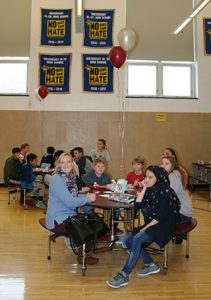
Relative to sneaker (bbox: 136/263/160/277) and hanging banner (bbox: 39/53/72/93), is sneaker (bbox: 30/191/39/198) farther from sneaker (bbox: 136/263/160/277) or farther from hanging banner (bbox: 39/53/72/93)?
sneaker (bbox: 136/263/160/277)

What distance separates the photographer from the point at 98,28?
11.0 meters

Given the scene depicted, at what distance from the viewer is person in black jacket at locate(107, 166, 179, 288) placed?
3891 mm

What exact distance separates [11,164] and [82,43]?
486 centimetres

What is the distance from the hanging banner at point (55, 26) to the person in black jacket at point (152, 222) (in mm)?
8001

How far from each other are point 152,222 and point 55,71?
8.02 metres

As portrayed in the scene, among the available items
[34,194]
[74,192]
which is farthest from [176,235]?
[34,194]

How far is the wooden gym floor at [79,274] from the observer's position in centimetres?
364

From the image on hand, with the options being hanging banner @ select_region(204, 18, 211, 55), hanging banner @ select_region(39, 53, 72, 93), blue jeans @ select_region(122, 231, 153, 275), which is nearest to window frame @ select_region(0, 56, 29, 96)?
hanging banner @ select_region(39, 53, 72, 93)

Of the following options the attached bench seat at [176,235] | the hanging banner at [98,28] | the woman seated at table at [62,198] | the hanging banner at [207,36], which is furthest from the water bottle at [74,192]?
the hanging banner at [207,36]

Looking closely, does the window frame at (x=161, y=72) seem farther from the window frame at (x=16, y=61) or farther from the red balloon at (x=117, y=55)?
the red balloon at (x=117, y=55)

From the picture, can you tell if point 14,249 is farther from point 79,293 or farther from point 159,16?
point 159,16

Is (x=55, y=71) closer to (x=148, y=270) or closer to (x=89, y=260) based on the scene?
(x=89, y=260)

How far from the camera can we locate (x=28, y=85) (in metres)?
11.1

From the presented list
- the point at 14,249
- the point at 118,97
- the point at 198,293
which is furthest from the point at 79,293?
the point at 118,97
